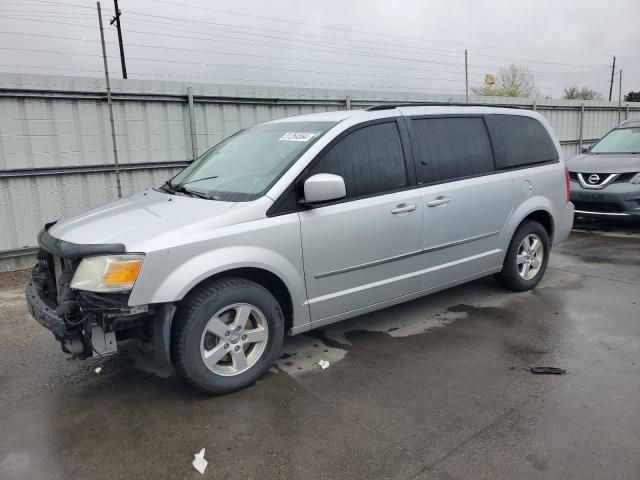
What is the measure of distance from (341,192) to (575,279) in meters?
3.65

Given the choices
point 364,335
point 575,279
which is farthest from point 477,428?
point 575,279

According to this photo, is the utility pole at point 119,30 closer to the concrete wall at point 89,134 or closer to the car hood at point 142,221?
the concrete wall at point 89,134

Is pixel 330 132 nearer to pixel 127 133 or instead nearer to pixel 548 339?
pixel 548 339

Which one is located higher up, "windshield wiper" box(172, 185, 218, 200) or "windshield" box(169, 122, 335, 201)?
"windshield" box(169, 122, 335, 201)

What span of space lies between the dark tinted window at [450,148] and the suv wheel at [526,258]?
84 cm

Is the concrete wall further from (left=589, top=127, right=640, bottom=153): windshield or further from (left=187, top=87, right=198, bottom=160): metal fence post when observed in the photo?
(left=589, top=127, right=640, bottom=153): windshield

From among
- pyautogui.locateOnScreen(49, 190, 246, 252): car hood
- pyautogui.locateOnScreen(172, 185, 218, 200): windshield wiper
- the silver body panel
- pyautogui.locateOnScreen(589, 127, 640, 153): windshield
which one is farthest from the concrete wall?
pyautogui.locateOnScreen(589, 127, 640, 153): windshield

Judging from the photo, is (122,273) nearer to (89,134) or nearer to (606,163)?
(89,134)

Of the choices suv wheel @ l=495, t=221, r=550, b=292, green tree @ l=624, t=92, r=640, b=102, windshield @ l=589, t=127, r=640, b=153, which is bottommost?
suv wheel @ l=495, t=221, r=550, b=292

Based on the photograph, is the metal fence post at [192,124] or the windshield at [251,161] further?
the metal fence post at [192,124]

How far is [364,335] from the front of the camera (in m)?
4.31

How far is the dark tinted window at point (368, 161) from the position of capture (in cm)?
379

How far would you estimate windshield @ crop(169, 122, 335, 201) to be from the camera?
3627 mm

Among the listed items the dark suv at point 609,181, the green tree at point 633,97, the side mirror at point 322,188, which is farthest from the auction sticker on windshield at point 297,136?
the green tree at point 633,97
